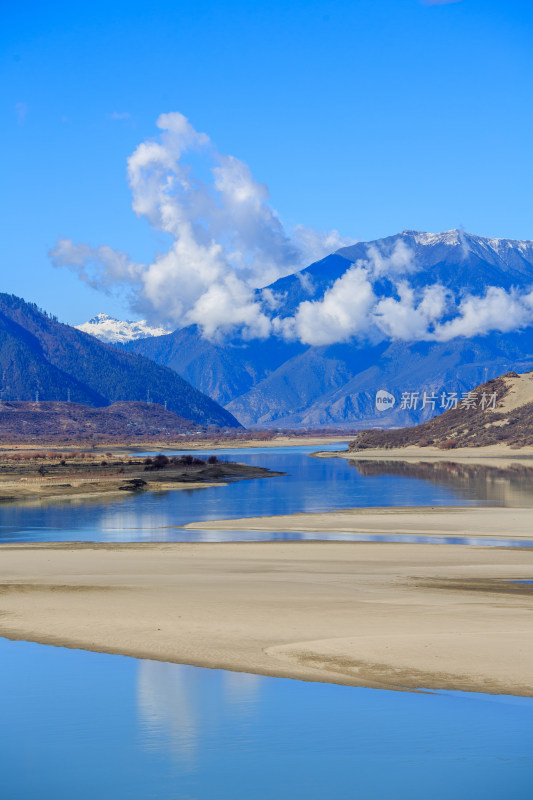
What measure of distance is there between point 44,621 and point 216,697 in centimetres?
874

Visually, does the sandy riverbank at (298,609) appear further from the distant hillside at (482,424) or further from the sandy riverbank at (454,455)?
the distant hillside at (482,424)

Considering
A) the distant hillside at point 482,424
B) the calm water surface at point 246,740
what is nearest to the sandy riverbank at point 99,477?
the calm water surface at point 246,740

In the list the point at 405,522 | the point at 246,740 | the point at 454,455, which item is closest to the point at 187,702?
the point at 246,740

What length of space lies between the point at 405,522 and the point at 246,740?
37.5 meters

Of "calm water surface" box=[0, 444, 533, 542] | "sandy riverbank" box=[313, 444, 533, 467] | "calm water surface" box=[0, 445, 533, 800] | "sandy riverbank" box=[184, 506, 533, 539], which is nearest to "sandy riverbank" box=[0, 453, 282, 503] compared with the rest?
"calm water surface" box=[0, 444, 533, 542]

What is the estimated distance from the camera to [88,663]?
834 inches

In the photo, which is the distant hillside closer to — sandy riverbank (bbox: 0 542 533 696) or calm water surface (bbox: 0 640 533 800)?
sandy riverbank (bbox: 0 542 533 696)

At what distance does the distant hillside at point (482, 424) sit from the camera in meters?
161

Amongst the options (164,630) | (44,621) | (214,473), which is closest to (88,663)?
(164,630)

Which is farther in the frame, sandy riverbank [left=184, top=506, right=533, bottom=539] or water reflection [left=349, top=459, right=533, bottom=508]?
water reflection [left=349, top=459, right=533, bottom=508]

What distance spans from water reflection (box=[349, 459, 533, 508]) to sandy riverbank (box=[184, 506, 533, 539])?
7.43 metres

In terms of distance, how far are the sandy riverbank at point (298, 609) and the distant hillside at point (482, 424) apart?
124360 millimetres

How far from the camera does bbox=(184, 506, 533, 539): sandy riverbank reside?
48.4 metres

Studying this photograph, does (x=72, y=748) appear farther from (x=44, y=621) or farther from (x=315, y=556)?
(x=315, y=556)
